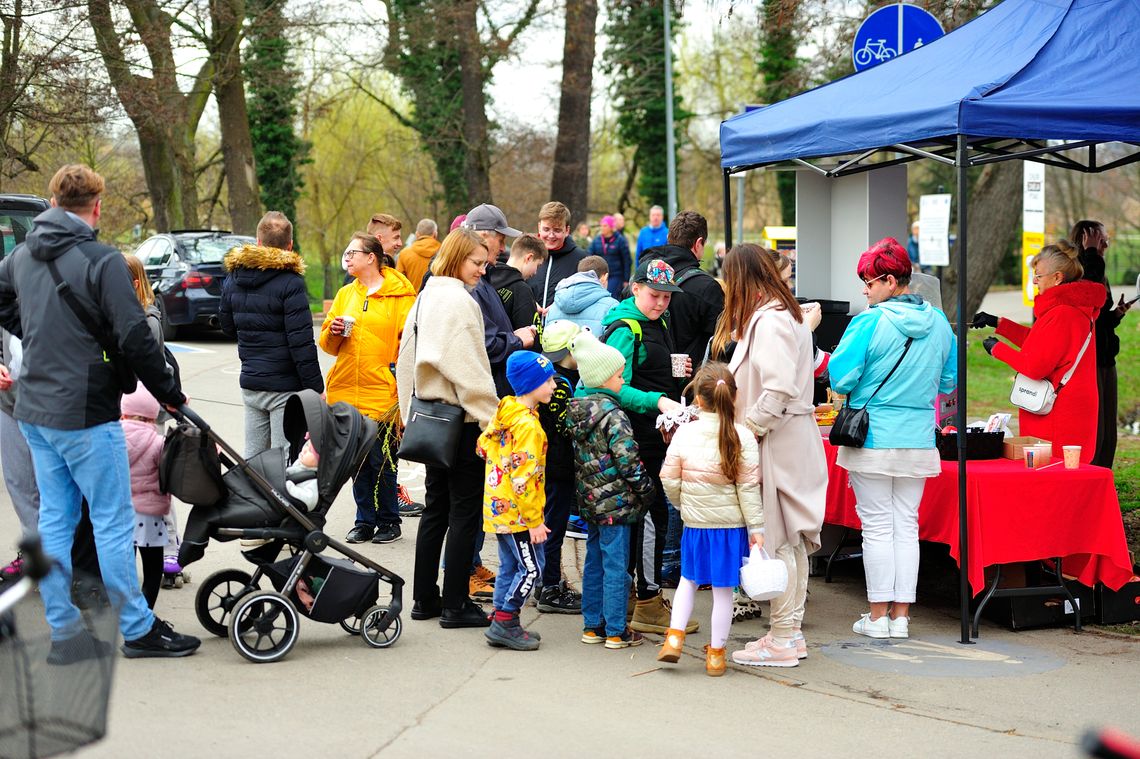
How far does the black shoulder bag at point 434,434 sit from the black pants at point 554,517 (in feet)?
2.41

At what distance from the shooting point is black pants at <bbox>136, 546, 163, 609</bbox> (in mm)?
6039

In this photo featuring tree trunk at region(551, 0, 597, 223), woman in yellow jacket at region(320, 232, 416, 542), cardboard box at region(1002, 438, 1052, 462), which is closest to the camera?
cardboard box at region(1002, 438, 1052, 462)

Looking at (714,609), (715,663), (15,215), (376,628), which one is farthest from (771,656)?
(15,215)

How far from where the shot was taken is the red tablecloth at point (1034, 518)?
6266 millimetres

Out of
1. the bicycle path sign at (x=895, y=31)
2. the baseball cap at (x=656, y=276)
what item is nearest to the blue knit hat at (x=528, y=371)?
the baseball cap at (x=656, y=276)

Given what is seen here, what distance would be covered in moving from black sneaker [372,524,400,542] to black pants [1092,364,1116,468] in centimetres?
447

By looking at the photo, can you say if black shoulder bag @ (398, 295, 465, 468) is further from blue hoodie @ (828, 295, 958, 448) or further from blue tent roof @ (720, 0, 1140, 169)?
blue tent roof @ (720, 0, 1140, 169)

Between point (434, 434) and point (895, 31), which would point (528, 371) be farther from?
point (895, 31)

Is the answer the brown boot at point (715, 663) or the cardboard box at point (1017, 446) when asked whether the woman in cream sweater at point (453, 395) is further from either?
the cardboard box at point (1017, 446)

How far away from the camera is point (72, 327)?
16.9ft

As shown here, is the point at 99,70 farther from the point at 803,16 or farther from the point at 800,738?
the point at 800,738

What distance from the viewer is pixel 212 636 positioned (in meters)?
5.96

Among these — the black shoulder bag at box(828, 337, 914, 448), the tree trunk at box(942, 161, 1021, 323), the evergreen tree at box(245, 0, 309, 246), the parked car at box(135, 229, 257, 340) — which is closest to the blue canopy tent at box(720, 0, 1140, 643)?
the black shoulder bag at box(828, 337, 914, 448)

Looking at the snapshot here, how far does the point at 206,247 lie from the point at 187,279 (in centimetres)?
89
